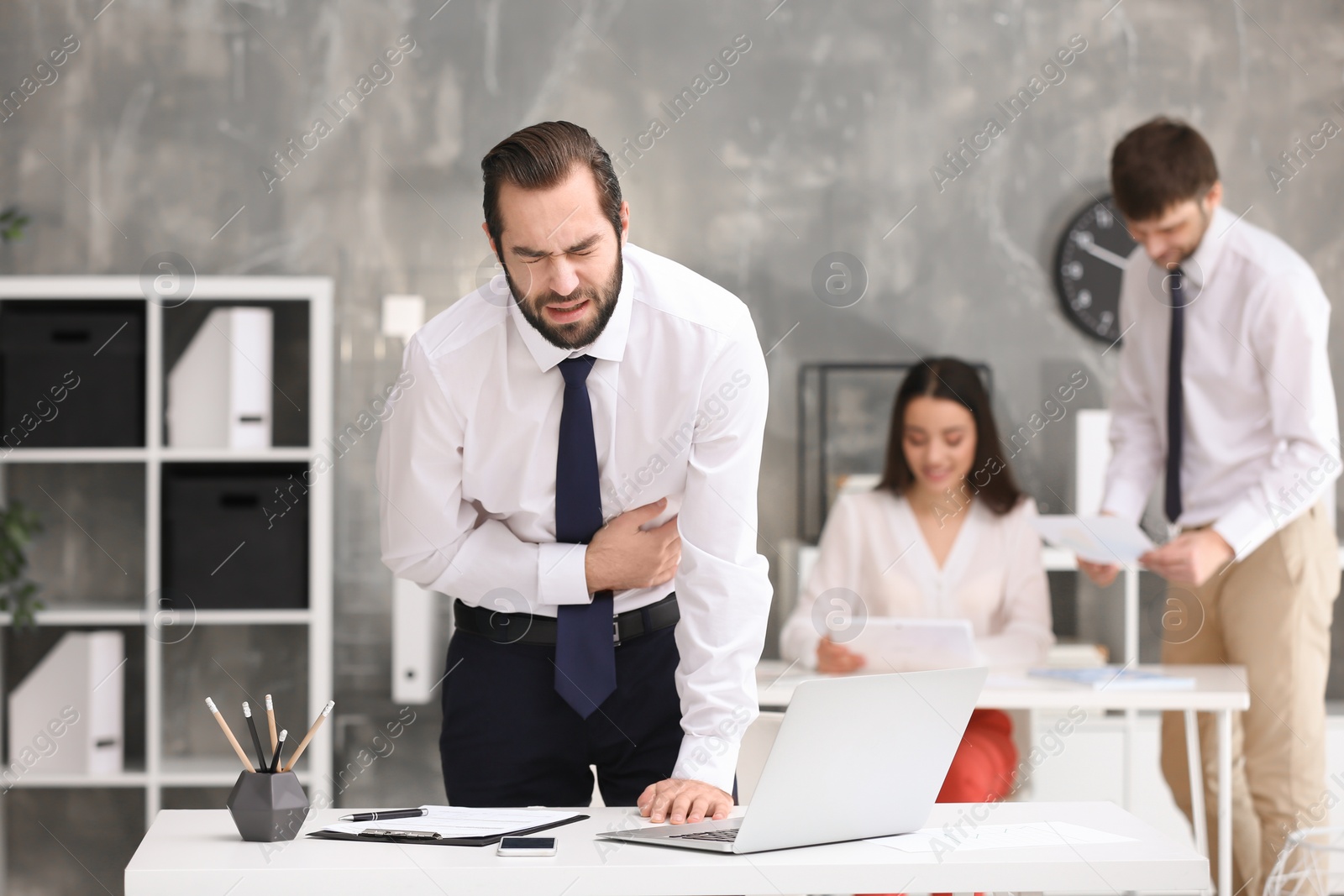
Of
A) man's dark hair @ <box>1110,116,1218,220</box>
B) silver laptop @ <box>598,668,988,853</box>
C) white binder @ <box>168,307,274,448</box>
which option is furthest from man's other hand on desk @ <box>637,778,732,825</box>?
white binder @ <box>168,307,274,448</box>

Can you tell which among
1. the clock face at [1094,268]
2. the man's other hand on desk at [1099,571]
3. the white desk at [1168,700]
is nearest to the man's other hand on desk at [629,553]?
the white desk at [1168,700]

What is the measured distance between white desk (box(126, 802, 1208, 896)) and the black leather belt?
17.6 inches

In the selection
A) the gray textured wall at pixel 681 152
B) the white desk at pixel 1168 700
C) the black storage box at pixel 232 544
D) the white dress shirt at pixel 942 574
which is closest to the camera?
the white desk at pixel 1168 700

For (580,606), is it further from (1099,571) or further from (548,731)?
(1099,571)

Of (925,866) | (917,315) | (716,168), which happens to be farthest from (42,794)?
(925,866)

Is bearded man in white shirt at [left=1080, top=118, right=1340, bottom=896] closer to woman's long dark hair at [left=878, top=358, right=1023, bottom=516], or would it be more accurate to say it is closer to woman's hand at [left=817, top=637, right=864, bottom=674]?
woman's long dark hair at [left=878, top=358, right=1023, bottom=516]

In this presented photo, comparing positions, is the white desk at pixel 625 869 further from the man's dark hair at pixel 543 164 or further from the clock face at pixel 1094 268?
the clock face at pixel 1094 268

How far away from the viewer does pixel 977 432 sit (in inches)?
130

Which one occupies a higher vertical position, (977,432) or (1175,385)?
(1175,385)

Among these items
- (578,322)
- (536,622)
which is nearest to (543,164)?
(578,322)

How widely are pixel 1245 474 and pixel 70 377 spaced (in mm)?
2977

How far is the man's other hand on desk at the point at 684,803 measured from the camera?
1500 millimetres

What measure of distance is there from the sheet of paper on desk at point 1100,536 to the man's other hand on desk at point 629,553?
48.6 inches

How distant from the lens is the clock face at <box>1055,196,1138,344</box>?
13.1 ft
